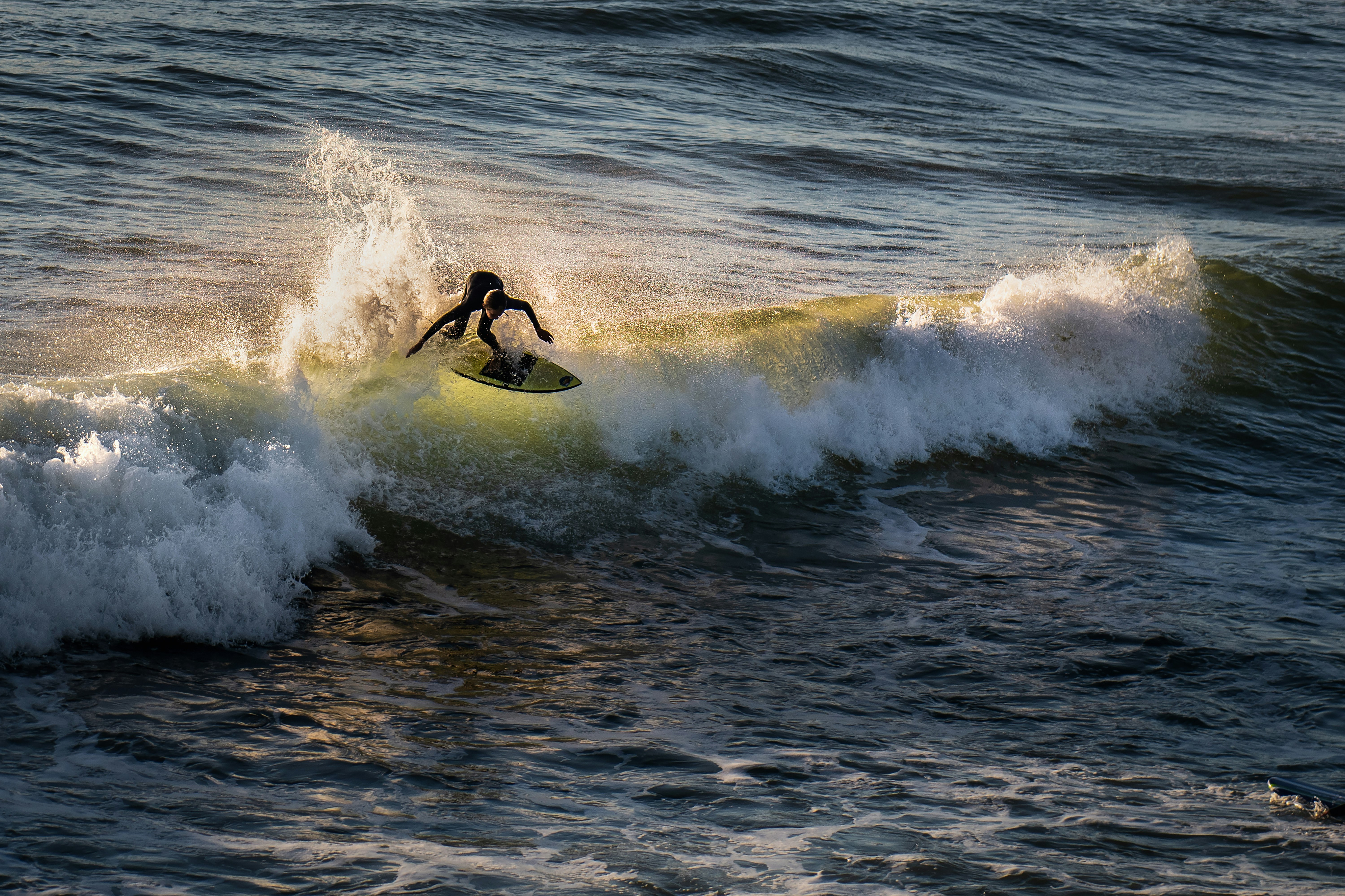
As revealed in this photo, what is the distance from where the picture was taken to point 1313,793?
606 cm

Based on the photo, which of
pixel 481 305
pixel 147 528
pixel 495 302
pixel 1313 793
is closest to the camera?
pixel 1313 793

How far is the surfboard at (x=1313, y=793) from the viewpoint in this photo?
5.89 meters

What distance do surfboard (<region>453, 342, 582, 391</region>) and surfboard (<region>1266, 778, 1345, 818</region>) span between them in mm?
6907

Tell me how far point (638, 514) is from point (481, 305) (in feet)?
7.84

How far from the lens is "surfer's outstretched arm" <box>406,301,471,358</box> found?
1016 cm

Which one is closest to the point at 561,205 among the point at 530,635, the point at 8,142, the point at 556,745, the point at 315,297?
the point at 315,297

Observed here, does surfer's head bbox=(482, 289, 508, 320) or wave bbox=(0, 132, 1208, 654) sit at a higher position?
surfer's head bbox=(482, 289, 508, 320)

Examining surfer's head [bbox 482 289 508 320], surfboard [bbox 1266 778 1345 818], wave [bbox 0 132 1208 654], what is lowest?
surfboard [bbox 1266 778 1345 818]

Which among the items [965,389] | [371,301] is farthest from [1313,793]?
[371,301]

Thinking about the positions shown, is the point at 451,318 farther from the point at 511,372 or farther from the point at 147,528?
the point at 147,528

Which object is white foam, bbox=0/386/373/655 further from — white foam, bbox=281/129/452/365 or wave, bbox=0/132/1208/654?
white foam, bbox=281/129/452/365

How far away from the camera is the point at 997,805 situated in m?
5.92

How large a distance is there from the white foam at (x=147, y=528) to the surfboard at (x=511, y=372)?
6.33 ft

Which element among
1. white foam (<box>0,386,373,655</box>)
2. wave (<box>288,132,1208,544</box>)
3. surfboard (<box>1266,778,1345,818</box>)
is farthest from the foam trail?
surfboard (<box>1266,778,1345,818</box>)
